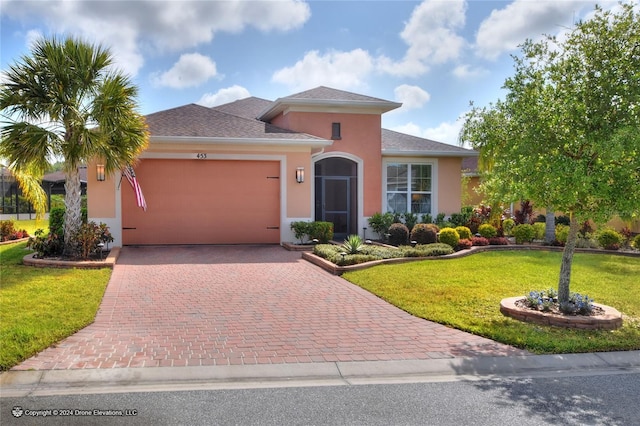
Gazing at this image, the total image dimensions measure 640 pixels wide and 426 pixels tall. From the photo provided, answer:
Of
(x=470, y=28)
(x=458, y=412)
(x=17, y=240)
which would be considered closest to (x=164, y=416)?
(x=458, y=412)

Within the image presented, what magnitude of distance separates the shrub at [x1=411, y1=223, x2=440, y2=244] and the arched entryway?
10.3 ft

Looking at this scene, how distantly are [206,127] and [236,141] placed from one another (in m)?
1.41

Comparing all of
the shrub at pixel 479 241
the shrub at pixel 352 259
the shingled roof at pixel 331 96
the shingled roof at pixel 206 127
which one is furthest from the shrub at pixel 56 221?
the shrub at pixel 479 241

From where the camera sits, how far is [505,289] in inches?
365

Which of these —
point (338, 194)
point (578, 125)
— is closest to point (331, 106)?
point (338, 194)

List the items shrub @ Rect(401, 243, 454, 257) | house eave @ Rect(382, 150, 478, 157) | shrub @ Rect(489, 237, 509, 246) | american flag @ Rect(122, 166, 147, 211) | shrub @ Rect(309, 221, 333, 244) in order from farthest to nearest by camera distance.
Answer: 1. house eave @ Rect(382, 150, 478, 157)
2. shrub @ Rect(489, 237, 509, 246)
3. shrub @ Rect(309, 221, 333, 244)
4. american flag @ Rect(122, 166, 147, 211)
5. shrub @ Rect(401, 243, 454, 257)

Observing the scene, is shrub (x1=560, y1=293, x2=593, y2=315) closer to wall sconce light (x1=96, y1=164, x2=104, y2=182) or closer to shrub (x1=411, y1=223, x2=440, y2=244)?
shrub (x1=411, y1=223, x2=440, y2=244)

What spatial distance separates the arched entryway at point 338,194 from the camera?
1794 cm

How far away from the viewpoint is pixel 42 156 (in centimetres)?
1121

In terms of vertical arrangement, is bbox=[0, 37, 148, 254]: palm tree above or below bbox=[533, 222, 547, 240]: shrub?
above

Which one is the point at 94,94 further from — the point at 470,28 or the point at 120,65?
the point at 470,28

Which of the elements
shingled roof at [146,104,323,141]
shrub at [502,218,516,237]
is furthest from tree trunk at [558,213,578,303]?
shrub at [502,218,516,237]

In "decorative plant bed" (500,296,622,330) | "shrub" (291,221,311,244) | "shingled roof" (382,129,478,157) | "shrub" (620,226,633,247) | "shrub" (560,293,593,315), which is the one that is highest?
A: "shingled roof" (382,129,478,157)

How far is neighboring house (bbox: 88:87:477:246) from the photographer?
14.8 meters
